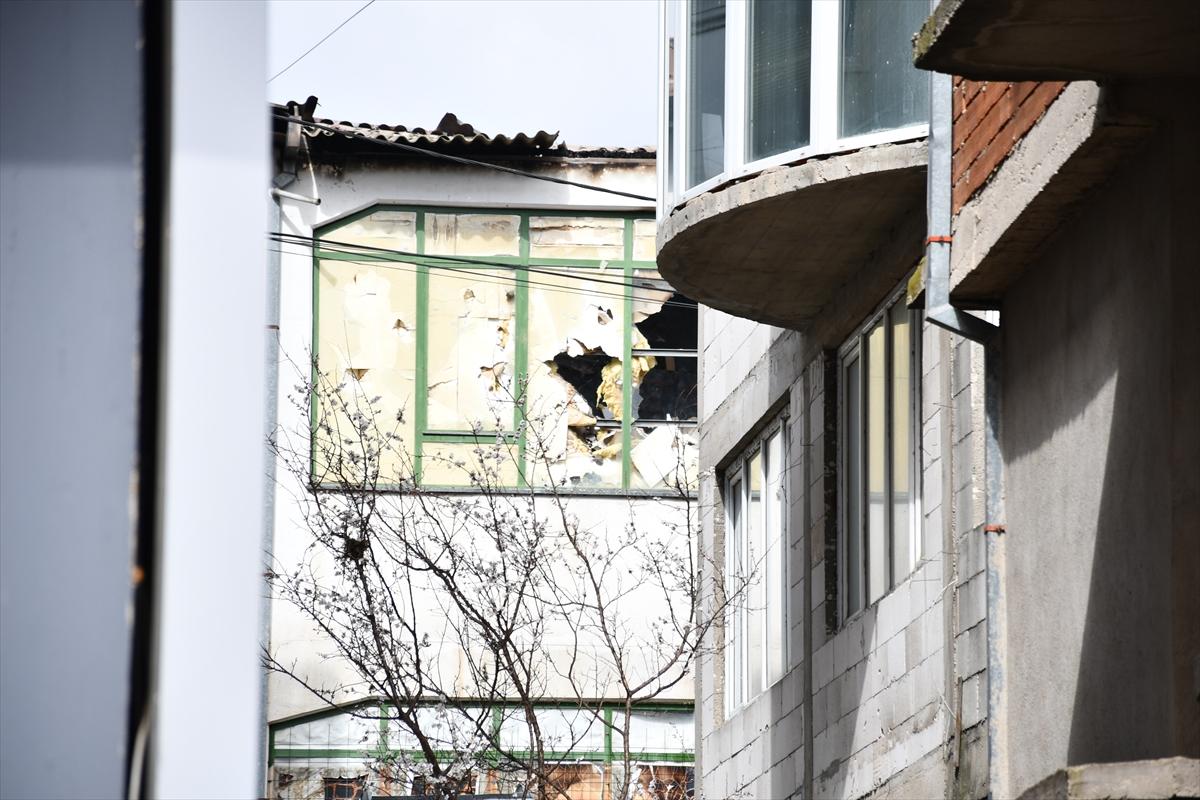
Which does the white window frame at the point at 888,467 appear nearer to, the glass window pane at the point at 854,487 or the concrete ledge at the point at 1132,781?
the glass window pane at the point at 854,487

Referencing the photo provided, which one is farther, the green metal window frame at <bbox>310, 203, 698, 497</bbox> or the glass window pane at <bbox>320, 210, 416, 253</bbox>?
the glass window pane at <bbox>320, 210, 416, 253</bbox>

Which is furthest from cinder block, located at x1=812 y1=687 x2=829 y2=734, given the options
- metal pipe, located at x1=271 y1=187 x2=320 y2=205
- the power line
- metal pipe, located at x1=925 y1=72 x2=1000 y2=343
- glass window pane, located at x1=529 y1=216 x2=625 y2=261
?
metal pipe, located at x1=271 y1=187 x2=320 y2=205

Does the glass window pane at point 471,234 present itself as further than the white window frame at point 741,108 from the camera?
Yes

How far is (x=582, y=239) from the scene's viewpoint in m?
21.8

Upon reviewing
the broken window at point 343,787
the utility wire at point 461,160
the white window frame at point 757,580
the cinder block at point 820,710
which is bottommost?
the broken window at point 343,787

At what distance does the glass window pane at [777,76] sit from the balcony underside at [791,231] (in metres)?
0.29

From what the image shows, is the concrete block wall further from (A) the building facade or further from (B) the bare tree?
(B) the bare tree

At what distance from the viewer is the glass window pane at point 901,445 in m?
10.2

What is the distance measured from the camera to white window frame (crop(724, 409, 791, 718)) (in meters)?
13.0

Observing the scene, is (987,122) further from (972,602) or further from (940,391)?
(972,602)

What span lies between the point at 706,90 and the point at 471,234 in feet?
34.2

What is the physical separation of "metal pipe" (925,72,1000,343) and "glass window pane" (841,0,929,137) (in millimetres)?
1213

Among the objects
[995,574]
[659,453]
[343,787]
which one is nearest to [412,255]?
[659,453]

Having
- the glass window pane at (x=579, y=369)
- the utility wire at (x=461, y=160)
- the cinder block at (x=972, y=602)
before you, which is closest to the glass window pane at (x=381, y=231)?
the utility wire at (x=461, y=160)
